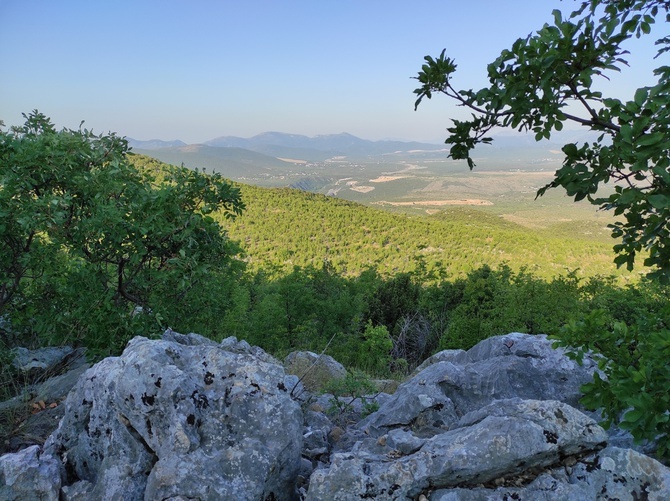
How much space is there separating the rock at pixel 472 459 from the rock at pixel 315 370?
4.48m

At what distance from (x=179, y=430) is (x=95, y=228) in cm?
306

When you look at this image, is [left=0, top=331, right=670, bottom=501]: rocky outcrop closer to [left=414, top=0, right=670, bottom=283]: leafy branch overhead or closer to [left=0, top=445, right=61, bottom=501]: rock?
[left=0, top=445, right=61, bottom=501]: rock

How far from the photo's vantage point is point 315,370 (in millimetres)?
8836

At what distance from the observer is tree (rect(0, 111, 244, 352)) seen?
5.43 m

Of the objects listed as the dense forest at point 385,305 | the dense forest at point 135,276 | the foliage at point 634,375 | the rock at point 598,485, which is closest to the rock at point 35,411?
the dense forest at point 135,276

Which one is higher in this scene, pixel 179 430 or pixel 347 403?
pixel 179 430

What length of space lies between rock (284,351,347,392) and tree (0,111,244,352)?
2962 mm

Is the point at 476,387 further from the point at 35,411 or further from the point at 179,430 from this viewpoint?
the point at 35,411

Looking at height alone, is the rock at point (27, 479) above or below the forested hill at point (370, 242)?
above

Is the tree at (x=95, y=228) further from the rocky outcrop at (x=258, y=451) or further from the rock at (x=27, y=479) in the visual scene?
the rock at (x=27, y=479)

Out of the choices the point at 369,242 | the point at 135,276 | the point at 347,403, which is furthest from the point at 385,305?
the point at 369,242

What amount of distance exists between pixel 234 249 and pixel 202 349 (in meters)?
2.58

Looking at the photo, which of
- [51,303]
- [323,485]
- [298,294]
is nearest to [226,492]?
[323,485]

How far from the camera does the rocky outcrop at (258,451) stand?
3139 mm
